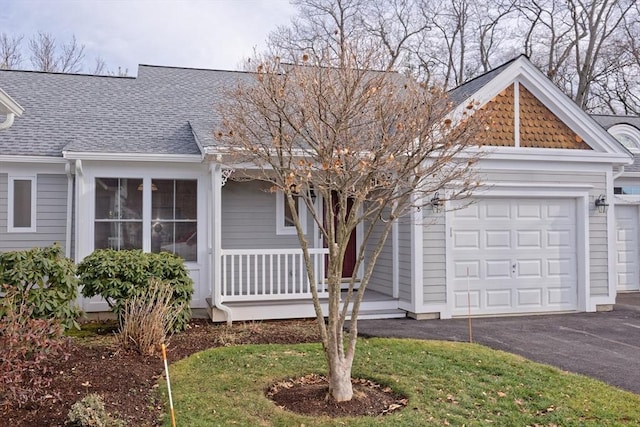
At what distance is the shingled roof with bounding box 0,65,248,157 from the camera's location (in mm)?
9773

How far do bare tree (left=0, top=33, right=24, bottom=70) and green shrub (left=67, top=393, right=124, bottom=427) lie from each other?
26.4 metres

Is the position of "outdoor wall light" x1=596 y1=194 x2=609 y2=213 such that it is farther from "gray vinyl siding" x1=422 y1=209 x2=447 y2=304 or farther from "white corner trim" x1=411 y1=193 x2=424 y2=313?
"white corner trim" x1=411 y1=193 x2=424 y2=313

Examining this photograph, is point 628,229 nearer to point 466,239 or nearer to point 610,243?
point 610,243

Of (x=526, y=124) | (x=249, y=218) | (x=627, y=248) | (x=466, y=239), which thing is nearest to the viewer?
(x=466, y=239)

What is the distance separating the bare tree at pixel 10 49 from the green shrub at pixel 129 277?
22.6 m

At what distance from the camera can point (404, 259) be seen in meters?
9.95

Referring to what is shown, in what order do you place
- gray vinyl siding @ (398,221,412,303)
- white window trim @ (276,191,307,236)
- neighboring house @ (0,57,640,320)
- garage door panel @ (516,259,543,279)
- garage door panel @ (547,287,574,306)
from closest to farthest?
neighboring house @ (0,57,640,320) → gray vinyl siding @ (398,221,412,303) → garage door panel @ (516,259,543,279) → garage door panel @ (547,287,574,306) → white window trim @ (276,191,307,236)

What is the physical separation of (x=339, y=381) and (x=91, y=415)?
2110 millimetres

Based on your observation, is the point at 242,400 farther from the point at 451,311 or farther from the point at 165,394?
the point at 451,311

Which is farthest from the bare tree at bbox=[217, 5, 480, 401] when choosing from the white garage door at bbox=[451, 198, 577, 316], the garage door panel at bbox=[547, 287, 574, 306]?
the garage door panel at bbox=[547, 287, 574, 306]

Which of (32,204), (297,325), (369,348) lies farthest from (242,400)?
(32,204)

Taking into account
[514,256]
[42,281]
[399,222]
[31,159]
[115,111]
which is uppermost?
[115,111]

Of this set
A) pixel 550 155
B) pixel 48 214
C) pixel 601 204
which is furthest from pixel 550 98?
pixel 48 214

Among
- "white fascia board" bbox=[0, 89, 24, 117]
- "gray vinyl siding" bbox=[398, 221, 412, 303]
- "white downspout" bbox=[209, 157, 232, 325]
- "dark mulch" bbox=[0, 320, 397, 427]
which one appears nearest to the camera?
"dark mulch" bbox=[0, 320, 397, 427]
